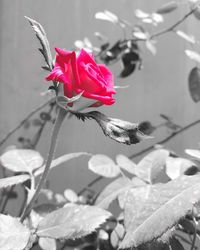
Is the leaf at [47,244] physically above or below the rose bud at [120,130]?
below

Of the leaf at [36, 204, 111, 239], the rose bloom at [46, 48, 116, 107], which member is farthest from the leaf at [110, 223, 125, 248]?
the rose bloom at [46, 48, 116, 107]

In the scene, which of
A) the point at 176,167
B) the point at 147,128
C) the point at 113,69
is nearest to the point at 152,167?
the point at 176,167

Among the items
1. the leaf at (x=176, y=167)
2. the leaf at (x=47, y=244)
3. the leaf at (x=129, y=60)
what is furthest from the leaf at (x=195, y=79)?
the leaf at (x=47, y=244)

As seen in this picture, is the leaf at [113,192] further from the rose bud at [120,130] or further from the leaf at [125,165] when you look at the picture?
the rose bud at [120,130]

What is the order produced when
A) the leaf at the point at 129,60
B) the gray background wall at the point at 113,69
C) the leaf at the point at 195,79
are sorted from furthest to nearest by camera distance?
the gray background wall at the point at 113,69 → the leaf at the point at 129,60 → the leaf at the point at 195,79

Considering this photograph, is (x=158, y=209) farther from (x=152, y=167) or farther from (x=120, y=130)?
(x=152, y=167)

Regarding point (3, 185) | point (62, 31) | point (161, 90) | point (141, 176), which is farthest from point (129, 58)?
point (3, 185)

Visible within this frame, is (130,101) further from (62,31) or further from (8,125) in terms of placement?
(8,125)
